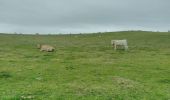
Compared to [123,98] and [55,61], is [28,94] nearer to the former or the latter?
[123,98]

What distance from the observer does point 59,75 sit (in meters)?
28.8

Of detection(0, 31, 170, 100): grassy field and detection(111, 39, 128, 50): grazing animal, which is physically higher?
detection(111, 39, 128, 50): grazing animal

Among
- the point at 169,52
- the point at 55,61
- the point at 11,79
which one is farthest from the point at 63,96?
the point at 169,52

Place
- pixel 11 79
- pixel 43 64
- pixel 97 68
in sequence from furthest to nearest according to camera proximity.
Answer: pixel 43 64
pixel 97 68
pixel 11 79

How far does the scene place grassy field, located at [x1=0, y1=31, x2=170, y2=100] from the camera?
21156 millimetres

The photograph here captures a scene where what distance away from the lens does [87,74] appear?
29516 mm

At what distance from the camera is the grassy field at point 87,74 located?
21.2 m

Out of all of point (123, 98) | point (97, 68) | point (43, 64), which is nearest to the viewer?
point (123, 98)

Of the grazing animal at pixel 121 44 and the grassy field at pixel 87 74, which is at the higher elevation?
the grazing animal at pixel 121 44

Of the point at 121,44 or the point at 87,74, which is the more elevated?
the point at 121,44

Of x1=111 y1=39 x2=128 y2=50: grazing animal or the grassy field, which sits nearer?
the grassy field

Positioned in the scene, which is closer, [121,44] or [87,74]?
[87,74]

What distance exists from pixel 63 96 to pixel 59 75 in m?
8.48

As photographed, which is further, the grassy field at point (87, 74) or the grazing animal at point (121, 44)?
the grazing animal at point (121, 44)
